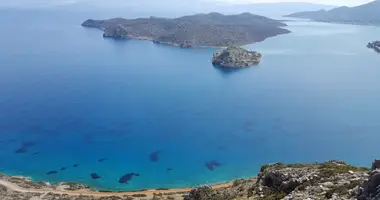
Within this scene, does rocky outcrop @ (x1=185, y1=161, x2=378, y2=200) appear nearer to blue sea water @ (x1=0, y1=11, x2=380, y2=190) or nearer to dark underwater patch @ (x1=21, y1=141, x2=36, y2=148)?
blue sea water @ (x1=0, y1=11, x2=380, y2=190)

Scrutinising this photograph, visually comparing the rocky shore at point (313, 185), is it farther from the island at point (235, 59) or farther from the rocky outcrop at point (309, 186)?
the island at point (235, 59)

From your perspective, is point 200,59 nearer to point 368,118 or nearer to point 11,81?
point 11,81

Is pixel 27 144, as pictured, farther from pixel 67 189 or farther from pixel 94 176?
pixel 67 189

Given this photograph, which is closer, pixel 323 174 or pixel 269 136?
pixel 323 174

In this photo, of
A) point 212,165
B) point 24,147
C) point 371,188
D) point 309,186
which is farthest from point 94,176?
point 371,188

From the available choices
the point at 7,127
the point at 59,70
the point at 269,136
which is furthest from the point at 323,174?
the point at 59,70

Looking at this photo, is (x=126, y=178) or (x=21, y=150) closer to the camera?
(x=126, y=178)

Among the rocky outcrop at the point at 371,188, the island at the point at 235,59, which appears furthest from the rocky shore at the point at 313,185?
the island at the point at 235,59
